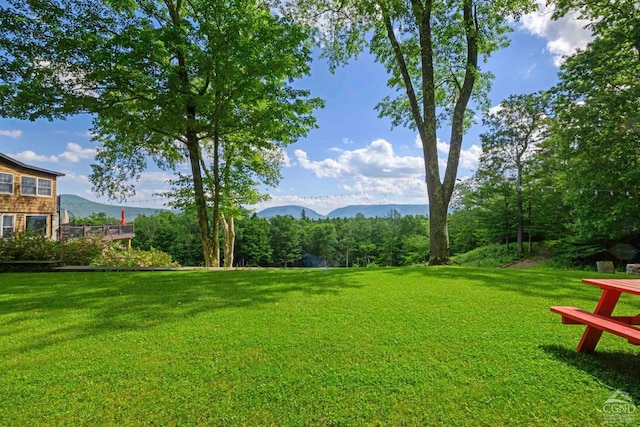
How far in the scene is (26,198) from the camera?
16109mm

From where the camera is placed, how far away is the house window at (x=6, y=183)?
15.0 m

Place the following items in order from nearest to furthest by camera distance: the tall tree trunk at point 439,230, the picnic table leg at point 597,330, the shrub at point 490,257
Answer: the picnic table leg at point 597,330 < the tall tree trunk at point 439,230 < the shrub at point 490,257

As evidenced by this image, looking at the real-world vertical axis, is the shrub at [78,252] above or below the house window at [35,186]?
below

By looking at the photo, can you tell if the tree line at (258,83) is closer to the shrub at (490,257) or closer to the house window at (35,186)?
the shrub at (490,257)

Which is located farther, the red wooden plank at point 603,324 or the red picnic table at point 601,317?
the red picnic table at point 601,317

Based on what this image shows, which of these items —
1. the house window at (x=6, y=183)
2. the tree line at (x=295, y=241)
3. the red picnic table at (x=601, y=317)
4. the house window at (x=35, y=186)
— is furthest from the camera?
the tree line at (x=295, y=241)

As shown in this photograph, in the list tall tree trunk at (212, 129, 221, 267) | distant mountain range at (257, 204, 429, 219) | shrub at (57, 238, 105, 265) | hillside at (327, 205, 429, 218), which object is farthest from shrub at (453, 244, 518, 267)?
distant mountain range at (257, 204, 429, 219)

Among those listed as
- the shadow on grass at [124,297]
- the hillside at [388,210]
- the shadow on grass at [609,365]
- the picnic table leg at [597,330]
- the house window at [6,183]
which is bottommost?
the shadow on grass at [609,365]

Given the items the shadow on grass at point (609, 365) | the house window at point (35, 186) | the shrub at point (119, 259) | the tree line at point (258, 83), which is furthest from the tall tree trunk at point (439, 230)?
the house window at point (35, 186)

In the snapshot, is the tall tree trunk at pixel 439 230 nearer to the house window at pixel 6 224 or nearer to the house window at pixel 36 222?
the house window at pixel 6 224

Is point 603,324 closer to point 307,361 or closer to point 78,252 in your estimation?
point 307,361

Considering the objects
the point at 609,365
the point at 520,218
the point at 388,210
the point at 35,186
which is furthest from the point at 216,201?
the point at 388,210

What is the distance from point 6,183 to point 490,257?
28.1 m

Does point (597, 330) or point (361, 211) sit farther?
point (361, 211)
